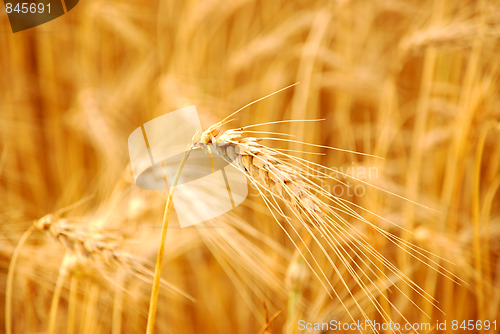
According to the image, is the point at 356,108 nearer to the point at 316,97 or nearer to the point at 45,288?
the point at 316,97

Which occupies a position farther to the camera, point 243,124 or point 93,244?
point 243,124

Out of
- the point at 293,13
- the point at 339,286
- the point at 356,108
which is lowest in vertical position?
the point at 339,286

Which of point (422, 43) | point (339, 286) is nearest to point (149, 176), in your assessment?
point (339, 286)

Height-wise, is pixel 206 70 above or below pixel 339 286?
above

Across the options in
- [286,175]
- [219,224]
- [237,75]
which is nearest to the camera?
[286,175]

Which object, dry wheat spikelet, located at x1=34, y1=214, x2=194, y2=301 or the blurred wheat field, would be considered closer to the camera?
dry wheat spikelet, located at x1=34, y1=214, x2=194, y2=301

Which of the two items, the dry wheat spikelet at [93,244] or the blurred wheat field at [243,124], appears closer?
the dry wheat spikelet at [93,244]

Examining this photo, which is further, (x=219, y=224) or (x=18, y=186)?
(x=18, y=186)

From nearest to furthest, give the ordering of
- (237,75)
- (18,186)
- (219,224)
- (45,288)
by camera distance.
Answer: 1. (219,224)
2. (45,288)
3. (18,186)
4. (237,75)
